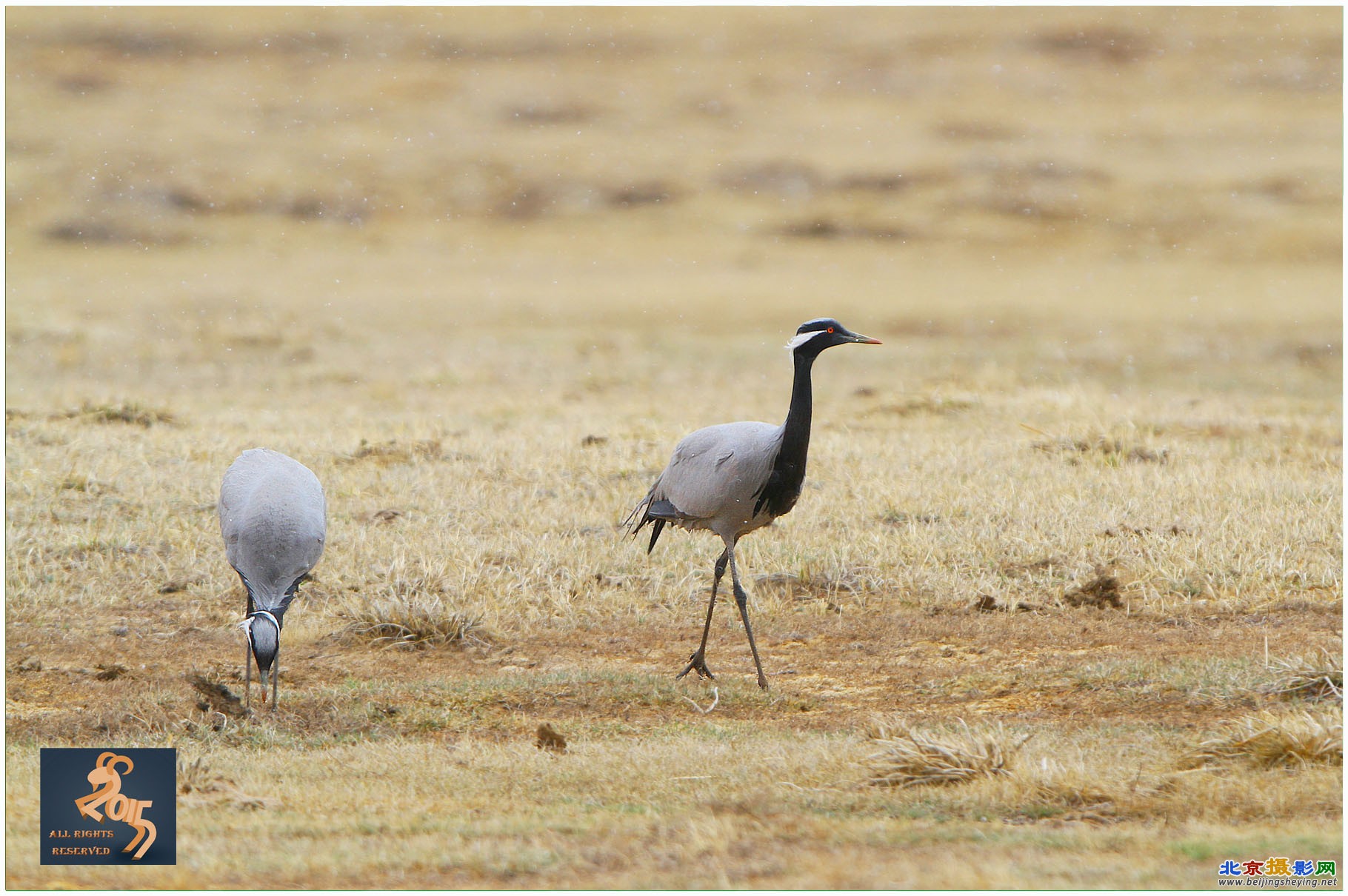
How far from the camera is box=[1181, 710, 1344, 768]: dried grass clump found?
18.7 feet

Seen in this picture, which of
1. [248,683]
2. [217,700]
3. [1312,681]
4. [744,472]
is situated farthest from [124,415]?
[1312,681]

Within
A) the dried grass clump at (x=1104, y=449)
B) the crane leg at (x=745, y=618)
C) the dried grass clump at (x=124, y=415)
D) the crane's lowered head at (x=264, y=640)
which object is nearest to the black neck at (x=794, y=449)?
the crane leg at (x=745, y=618)

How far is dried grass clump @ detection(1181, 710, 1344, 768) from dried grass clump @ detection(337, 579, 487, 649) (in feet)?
13.6

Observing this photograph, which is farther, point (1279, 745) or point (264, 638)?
point (264, 638)

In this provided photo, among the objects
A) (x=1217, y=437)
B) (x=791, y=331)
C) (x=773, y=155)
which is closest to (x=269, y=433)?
(x=1217, y=437)

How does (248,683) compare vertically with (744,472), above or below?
below

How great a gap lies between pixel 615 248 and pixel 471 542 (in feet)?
111

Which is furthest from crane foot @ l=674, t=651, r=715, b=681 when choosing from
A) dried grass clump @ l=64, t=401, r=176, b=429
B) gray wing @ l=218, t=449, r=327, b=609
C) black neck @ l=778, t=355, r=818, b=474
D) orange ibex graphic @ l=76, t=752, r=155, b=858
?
dried grass clump @ l=64, t=401, r=176, b=429

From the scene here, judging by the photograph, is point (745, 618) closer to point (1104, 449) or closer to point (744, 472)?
point (744, 472)

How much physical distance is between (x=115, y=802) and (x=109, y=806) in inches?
1.6

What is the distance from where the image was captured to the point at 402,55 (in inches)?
2459

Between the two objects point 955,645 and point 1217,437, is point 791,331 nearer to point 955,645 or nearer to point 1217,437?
point 1217,437

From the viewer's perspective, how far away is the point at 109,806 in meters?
5.24

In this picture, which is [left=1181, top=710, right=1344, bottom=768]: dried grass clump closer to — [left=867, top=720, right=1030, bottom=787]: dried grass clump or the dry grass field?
the dry grass field
